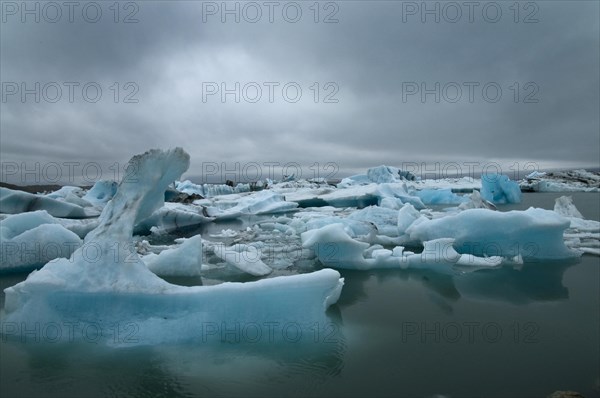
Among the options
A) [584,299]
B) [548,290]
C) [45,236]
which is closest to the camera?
[584,299]

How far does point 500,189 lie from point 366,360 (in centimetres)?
1893

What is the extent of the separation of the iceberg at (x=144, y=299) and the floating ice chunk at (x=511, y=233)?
13.4 feet

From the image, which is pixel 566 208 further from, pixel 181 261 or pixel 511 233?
pixel 181 261

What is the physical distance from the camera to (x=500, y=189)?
19.1m

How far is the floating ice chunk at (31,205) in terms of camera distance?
36.0ft

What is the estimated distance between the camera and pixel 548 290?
4.70 m

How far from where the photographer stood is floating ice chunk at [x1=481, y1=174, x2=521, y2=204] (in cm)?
1900

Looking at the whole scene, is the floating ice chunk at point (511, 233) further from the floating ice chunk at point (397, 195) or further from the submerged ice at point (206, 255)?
the floating ice chunk at point (397, 195)

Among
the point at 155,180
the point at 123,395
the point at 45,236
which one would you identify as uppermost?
the point at 155,180

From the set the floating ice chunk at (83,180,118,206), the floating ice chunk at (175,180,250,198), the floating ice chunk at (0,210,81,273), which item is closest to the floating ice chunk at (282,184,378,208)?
the floating ice chunk at (83,180,118,206)

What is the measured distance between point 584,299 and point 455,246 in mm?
2478

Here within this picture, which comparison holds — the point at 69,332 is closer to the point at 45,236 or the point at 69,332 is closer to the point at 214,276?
the point at 214,276

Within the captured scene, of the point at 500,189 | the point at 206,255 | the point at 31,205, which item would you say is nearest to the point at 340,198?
the point at 500,189

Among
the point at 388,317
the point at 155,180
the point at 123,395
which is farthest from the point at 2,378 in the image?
the point at 388,317
